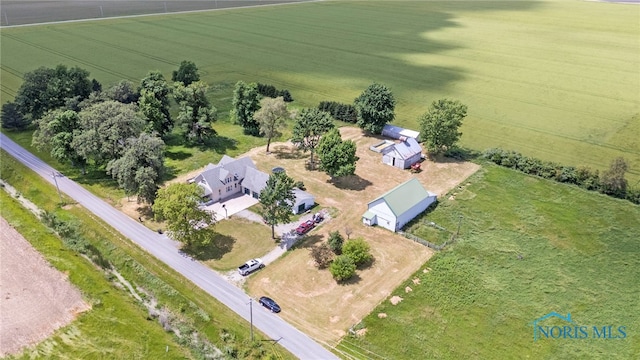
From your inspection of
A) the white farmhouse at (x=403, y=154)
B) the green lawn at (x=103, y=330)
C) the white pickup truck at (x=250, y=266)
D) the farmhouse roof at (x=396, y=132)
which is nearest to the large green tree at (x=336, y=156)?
the white farmhouse at (x=403, y=154)

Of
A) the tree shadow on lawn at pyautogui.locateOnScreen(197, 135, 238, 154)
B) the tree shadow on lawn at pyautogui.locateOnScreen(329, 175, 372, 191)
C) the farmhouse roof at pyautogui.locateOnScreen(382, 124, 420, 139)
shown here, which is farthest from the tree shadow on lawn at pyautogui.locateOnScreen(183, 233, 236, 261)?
the farmhouse roof at pyautogui.locateOnScreen(382, 124, 420, 139)

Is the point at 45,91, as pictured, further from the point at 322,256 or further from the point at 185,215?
the point at 322,256

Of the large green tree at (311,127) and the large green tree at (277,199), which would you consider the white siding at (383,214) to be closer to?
the large green tree at (277,199)

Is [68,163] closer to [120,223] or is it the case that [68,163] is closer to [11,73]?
[120,223]

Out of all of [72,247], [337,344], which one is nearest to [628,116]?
[337,344]

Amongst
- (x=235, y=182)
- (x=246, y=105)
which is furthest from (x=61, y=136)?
(x=246, y=105)
